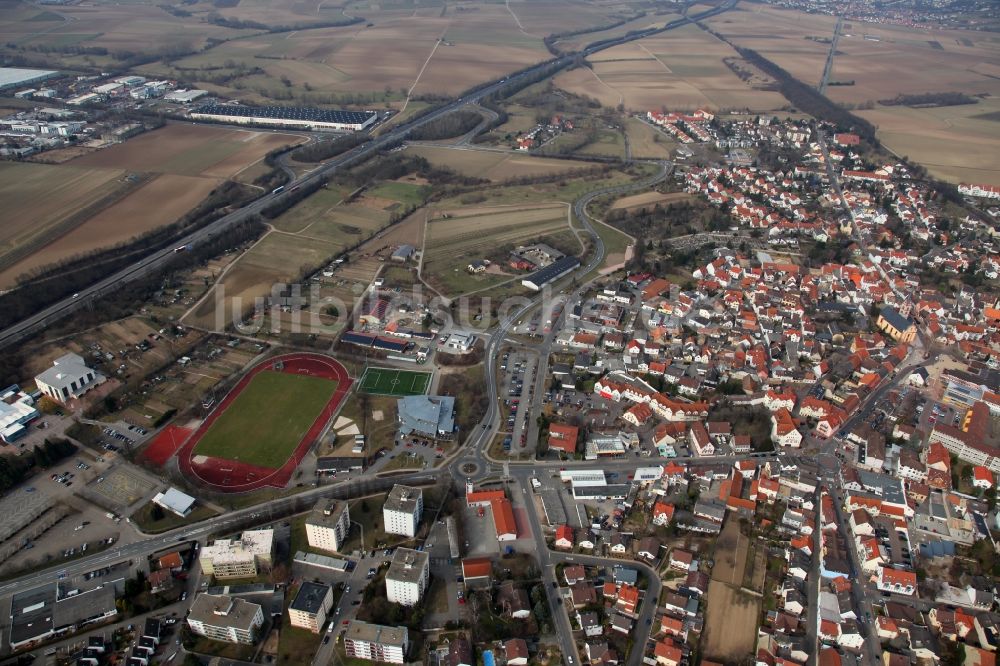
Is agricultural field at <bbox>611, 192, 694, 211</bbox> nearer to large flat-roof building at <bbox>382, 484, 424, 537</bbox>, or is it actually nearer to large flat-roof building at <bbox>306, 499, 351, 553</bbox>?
large flat-roof building at <bbox>382, 484, 424, 537</bbox>

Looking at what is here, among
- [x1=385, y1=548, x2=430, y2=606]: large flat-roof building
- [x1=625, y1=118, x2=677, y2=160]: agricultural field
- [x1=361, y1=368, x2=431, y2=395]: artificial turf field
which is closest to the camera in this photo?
[x1=385, y1=548, x2=430, y2=606]: large flat-roof building

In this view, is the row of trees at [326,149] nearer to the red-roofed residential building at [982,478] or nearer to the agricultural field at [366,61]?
the agricultural field at [366,61]

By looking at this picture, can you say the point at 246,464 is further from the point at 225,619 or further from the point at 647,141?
the point at 647,141

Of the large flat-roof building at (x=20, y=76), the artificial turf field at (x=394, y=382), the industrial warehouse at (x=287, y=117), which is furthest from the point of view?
the large flat-roof building at (x=20, y=76)

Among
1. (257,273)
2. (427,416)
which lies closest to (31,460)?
(427,416)

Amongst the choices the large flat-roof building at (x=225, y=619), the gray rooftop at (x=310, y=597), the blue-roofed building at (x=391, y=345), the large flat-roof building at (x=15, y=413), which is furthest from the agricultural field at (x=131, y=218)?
the gray rooftop at (x=310, y=597)

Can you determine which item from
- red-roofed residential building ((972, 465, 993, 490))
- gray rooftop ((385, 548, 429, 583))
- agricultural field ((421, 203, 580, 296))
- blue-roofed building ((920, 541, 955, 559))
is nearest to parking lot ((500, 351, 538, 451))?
gray rooftop ((385, 548, 429, 583))
